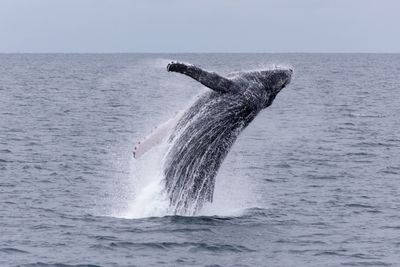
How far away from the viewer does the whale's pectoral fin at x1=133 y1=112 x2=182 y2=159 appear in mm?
15938

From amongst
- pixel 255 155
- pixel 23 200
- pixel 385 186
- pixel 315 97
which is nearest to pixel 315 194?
pixel 385 186

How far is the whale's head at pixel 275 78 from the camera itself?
54.5 ft

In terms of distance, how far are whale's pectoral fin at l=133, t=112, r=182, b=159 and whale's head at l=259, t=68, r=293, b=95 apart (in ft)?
5.96

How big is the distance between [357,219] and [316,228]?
1.49m

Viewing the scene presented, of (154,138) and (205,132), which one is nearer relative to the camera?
(154,138)

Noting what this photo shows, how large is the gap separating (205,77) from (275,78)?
6.27ft

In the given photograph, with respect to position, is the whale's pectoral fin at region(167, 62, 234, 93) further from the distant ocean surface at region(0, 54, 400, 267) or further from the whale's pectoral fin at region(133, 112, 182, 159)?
the whale's pectoral fin at region(133, 112, 182, 159)

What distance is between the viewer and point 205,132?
53.7 feet

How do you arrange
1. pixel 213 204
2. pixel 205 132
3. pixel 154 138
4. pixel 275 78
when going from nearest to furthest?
1. pixel 154 138
2. pixel 205 132
3. pixel 275 78
4. pixel 213 204

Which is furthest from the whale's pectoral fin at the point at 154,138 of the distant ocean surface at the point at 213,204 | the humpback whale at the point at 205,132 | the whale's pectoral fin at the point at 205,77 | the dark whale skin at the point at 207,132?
the distant ocean surface at the point at 213,204

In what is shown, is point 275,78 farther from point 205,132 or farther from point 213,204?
point 213,204

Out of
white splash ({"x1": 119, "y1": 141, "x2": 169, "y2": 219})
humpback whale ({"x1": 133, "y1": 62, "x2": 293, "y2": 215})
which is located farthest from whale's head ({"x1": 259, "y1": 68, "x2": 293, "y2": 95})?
white splash ({"x1": 119, "y1": 141, "x2": 169, "y2": 219})

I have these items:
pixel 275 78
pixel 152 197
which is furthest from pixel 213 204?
pixel 275 78

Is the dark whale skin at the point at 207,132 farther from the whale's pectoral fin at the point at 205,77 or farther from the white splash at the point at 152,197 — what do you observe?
the white splash at the point at 152,197
